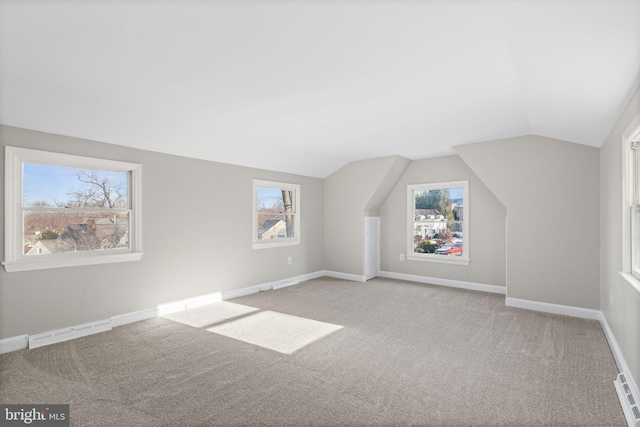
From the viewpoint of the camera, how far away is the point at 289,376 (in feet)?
8.50

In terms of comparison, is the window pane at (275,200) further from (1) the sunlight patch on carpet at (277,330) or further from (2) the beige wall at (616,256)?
(2) the beige wall at (616,256)

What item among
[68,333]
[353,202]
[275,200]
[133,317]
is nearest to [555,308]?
[353,202]

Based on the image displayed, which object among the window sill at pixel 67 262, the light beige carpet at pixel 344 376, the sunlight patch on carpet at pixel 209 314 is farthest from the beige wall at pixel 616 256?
the window sill at pixel 67 262

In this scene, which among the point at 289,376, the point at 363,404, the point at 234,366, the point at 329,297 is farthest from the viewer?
the point at 329,297

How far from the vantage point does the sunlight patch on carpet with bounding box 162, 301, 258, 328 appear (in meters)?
3.94

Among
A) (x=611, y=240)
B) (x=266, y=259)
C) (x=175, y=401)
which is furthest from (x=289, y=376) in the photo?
(x=611, y=240)

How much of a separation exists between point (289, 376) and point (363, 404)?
2.24 feet

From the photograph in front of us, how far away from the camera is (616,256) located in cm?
302

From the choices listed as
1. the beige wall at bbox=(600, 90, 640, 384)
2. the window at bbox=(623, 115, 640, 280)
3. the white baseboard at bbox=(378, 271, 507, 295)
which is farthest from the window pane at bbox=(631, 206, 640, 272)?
the white baseboard at bbox=(378, 271, 507, 295)

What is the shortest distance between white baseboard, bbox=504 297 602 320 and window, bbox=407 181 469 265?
118 centimetres

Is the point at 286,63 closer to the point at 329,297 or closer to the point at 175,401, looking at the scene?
the point at 175,401

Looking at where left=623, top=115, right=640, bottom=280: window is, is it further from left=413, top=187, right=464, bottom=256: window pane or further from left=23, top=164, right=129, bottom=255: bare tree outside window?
left=23, top=164, right=129, bottom=255: bare tree outside window

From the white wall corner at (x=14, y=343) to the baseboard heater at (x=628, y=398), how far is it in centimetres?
503

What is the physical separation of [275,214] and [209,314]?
2.26 meters
